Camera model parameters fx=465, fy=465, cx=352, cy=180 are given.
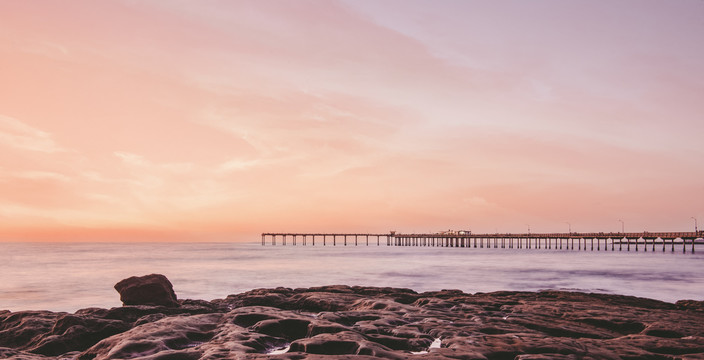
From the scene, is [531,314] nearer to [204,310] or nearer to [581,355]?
[581,355]

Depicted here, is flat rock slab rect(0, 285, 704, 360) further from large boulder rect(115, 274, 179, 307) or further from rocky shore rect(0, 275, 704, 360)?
large boulder rect(115, 274, 179, 307)

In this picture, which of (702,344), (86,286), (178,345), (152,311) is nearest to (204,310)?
(152,311)

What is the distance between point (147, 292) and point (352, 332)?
38.6 ft

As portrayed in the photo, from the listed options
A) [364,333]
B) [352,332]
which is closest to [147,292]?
[364,333]

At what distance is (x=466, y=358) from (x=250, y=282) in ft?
134

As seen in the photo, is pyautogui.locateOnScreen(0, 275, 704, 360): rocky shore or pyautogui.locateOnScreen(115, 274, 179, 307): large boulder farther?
pyautogui.locateOnScreen(115, 274, 179, 307): large boulder

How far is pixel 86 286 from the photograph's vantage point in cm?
4516

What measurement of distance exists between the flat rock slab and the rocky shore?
0.10 ft

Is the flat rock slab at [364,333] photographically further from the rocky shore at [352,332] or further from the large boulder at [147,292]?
the large boulder at [147,292]

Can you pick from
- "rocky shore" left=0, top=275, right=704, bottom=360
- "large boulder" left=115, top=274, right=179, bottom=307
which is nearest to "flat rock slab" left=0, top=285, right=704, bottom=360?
"rocky shore" left=0, top=275, right=704, bottom=360

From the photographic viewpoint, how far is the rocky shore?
35.2 ft

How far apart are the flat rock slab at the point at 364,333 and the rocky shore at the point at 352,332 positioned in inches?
1.2

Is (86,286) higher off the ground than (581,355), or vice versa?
(581,355)

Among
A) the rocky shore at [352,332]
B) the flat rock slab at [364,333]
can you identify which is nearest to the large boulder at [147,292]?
the rocky shore at [352,332]
